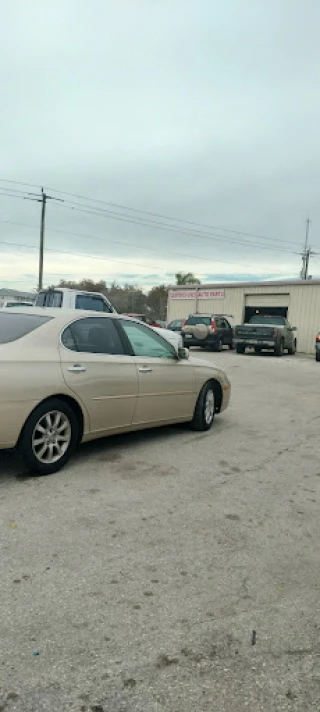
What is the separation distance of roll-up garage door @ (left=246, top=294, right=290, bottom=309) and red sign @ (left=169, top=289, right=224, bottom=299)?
191 cm

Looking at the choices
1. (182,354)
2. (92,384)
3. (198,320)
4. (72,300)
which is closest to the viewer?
(92,384)

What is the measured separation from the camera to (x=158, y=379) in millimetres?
5773

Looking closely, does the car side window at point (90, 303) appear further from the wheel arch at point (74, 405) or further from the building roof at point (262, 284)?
the building roof at point (262, 284)

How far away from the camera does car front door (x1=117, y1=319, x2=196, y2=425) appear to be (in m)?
5.59

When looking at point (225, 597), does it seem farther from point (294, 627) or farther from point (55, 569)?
point (55, 569)

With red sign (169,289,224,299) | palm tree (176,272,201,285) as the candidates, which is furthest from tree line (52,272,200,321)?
red sign (169,289,224,299)

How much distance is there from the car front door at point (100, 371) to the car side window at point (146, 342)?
0.20 metres

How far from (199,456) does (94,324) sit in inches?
69.0

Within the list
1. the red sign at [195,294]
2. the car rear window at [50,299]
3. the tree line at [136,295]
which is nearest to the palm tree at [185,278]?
the tree line at [136,295]

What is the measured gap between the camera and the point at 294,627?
257 cm

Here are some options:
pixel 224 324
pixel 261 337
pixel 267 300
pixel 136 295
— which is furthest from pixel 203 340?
pixel 136 295

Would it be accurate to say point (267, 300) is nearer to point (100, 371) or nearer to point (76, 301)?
point (76, 301)

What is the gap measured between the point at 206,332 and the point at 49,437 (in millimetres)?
17864

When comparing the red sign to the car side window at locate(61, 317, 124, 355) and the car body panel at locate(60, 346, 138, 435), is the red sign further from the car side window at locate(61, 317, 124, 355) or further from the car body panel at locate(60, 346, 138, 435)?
the car body panel at locate(60, 346, 138, 435)
